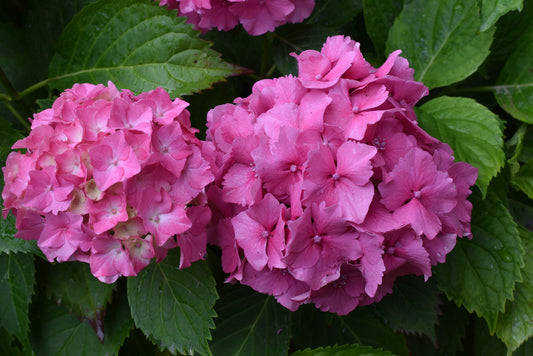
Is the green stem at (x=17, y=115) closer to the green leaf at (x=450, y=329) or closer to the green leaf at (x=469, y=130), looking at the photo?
the green leaf at (x=469, y=130)

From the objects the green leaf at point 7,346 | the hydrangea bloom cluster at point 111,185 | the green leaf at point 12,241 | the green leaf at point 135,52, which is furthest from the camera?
the green leaf at point 7,346

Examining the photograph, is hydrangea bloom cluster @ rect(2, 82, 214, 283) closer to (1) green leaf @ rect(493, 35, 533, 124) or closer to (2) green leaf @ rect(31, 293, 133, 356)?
(2) green leaf @ rect(31, 293, 133, 356)

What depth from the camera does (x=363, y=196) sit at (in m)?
0.62

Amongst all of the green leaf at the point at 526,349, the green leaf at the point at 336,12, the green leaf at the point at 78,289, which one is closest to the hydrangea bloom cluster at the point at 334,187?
the green leaf at the point at 78,289

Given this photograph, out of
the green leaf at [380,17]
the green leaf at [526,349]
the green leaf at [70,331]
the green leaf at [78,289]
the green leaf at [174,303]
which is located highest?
the green leaf at [380,17]

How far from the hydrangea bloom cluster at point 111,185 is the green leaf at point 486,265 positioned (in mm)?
437

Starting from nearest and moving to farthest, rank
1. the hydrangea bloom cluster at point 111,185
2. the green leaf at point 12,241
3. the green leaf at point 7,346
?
1. the hydrangea bloom cluster at point 111,185
2. the green leaf at point 12,241
3. the green leaf at point 7,346

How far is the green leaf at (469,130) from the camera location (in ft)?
2.69

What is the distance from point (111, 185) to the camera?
23.8 inches

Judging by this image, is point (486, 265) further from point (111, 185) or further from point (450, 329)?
point (111, 185)

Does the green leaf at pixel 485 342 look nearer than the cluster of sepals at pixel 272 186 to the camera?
No

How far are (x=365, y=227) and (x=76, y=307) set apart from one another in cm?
49

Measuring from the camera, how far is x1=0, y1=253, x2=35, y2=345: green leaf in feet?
2.70

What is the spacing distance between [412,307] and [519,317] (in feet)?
0.56
